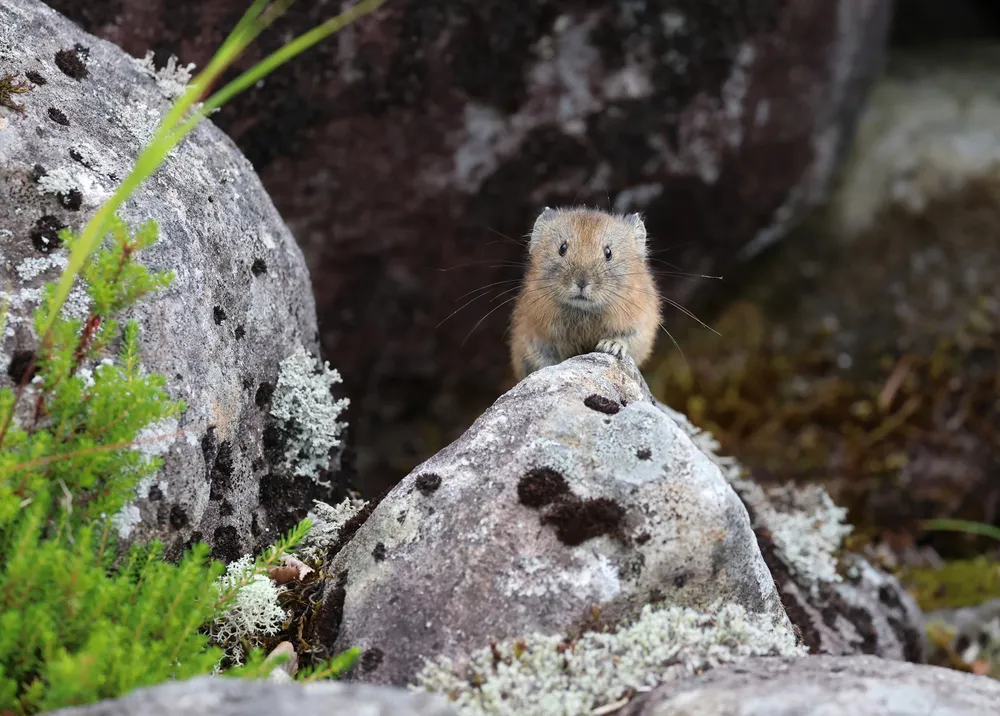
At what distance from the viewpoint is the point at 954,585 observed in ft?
28.0

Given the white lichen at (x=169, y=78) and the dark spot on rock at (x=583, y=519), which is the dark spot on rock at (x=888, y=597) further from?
the white lichen at (x=169, y=78)

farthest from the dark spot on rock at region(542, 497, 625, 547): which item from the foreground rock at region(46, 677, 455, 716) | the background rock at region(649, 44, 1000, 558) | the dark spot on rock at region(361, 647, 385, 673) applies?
the background rock at region(649, 44, 1000, 558)

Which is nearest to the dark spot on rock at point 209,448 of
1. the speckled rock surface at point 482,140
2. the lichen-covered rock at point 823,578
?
the lichen-covered rock at point 823,578

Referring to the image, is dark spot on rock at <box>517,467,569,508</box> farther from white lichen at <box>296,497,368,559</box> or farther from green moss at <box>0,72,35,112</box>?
green moss at <box>0,72,35,112</box>

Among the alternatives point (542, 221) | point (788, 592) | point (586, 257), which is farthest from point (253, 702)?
point (542, 221)

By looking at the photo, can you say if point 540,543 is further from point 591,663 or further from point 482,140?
point 482,140

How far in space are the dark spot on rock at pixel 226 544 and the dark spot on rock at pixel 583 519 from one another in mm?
1503

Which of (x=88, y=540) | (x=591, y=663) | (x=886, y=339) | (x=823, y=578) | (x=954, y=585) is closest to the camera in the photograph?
(x=88, y=540)

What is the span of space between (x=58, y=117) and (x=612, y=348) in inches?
111

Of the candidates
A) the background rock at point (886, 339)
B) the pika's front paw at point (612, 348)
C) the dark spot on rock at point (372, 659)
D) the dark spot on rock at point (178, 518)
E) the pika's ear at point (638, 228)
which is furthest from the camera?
the background rock at point (886, 339)

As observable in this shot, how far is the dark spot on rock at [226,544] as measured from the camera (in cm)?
460

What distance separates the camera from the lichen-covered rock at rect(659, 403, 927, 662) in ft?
19.0

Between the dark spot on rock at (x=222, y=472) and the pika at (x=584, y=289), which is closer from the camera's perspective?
the dark spot on rock at (x=222, y=472)

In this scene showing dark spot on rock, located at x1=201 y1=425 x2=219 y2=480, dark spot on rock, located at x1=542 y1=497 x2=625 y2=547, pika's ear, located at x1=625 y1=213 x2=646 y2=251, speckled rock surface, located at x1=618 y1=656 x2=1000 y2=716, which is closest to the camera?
speckled rock surface, located at x1=618 y1=656 x2=1000 y2=716
